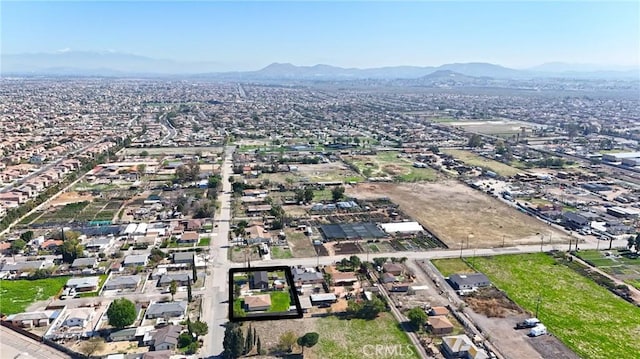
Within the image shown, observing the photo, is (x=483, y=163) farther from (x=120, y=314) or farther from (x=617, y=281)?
(x=120, y=314)

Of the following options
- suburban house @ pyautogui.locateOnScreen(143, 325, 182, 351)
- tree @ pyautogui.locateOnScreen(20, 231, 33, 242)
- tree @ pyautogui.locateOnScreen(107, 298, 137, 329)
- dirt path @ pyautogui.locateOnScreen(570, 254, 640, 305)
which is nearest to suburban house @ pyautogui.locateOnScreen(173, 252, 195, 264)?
tree @ pyautogui.locateOnScreen(107, 298, 137, 329)

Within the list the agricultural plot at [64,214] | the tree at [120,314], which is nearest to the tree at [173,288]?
the tree at [120,314]

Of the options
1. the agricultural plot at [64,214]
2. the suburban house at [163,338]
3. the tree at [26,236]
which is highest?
the tree at [26,236]

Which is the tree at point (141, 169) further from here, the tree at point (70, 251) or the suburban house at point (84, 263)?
the suburban house at point (84, 263)

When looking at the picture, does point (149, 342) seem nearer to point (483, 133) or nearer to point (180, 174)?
point (180, 174)

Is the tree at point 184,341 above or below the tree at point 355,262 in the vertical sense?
below

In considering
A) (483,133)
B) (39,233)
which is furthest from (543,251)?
(483,133)

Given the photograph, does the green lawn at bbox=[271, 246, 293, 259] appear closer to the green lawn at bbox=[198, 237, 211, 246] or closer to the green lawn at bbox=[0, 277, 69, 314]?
the green lawn at bbox=[198, 237, 211, 246]

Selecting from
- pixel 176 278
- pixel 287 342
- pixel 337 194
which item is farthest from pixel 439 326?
pixel 337 194
